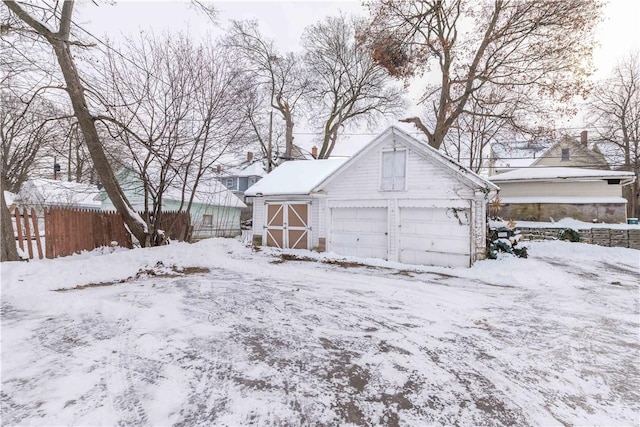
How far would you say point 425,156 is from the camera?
9.90m

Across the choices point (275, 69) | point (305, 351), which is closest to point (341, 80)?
point (275, 69)

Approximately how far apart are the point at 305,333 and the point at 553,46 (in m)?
15.2

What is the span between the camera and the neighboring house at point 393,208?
9.29m

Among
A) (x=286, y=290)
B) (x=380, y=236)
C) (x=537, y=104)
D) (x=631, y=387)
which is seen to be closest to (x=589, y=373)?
(x=631, y=387)

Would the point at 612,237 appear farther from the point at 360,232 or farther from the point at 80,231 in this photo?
the point at 80,231

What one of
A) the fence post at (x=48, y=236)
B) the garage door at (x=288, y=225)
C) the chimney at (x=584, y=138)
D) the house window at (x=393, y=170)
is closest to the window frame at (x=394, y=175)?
the house window at (x=393, y=170)

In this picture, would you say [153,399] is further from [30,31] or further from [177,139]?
[30,31]

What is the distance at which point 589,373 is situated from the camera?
3213mm

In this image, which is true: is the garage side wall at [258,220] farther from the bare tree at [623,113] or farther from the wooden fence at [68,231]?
the bare tree at [623,113]

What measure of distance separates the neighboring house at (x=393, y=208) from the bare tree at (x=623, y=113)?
1964 cm

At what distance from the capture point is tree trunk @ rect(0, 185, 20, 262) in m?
7.09

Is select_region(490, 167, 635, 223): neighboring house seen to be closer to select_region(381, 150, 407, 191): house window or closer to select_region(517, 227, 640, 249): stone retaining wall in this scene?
select_region(517, 227, 640, 249): stone retaining wall

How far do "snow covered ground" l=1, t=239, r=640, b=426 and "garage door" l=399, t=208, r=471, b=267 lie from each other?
2.28 meters

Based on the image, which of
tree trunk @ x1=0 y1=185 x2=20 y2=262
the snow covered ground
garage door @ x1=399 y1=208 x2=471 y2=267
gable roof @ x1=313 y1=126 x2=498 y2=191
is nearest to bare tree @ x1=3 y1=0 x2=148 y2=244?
tree trunk @ x1=0 y1=185 x2=20 y2=262
